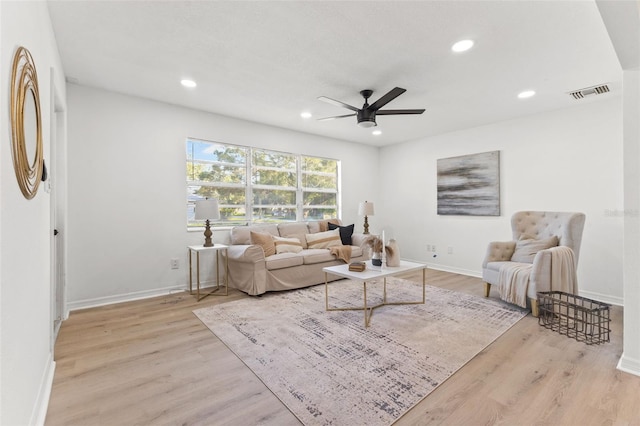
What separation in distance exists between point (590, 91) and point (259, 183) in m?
4.50

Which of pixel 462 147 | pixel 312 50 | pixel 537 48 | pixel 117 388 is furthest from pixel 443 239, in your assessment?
pixel 117 388

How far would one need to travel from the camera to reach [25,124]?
138 cm

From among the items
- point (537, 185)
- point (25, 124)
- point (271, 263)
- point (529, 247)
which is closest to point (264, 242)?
point (271, 263)

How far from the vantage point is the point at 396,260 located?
336 cm

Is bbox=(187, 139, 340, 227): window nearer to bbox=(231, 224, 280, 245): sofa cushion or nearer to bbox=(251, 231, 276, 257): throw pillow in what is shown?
bbox=(231, 224, 280, 245): sofa cushion

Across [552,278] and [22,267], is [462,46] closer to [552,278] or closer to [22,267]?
[552,278]

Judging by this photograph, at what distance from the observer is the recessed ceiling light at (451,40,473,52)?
244cm

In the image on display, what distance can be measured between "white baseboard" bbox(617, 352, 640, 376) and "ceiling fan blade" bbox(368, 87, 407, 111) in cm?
266

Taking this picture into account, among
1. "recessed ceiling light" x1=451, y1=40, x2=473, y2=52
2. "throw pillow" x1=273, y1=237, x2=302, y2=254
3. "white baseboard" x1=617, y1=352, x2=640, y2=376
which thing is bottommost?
"white baseboard" x1=617, y1=352, x2=640, y2=376

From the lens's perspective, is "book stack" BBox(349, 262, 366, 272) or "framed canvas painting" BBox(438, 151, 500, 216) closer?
"book stack" BBox(349, 262, 366, 272)

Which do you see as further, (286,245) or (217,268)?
(286,245)

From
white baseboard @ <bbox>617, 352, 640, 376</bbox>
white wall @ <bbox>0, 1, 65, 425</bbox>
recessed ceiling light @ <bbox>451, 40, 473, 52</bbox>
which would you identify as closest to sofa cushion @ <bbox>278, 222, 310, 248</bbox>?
white wall @ <bbox>0, 1, 65, 425</bbox>

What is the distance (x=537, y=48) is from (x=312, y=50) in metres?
1.92

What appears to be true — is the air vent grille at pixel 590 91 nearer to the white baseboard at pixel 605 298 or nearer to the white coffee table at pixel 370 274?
the white baseboard at pixel 605 298
